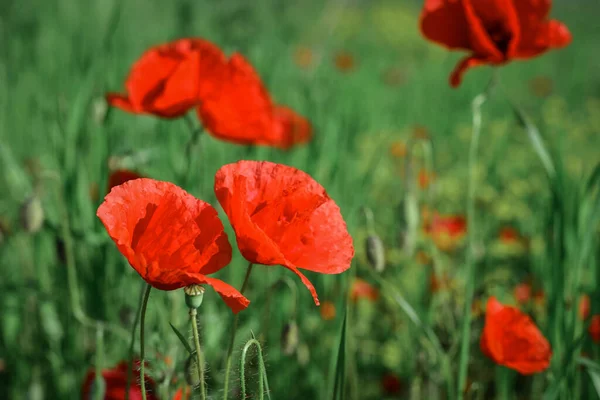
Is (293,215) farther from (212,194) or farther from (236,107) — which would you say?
(212,194)

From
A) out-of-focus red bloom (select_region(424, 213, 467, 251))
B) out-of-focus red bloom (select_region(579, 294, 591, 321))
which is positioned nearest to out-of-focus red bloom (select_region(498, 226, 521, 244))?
out-of-focus red bloom (select_region(424, 213, 467, 251))

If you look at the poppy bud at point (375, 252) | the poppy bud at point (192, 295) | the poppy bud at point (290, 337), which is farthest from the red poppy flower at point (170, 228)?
the poppy bud at point (375, 252)

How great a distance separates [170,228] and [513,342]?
2.34 feet

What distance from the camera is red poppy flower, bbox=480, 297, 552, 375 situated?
1.12m

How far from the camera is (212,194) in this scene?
2.30 metres

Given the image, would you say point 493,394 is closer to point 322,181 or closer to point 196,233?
point 322,181

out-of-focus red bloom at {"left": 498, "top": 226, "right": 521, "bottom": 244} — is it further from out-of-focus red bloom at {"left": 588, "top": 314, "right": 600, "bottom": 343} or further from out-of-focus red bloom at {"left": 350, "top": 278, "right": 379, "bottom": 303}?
out-of-focus red bloom at {"left": 588, "top": 314, "right": 600, "bottom": 343}

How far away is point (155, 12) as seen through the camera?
5.93 metres

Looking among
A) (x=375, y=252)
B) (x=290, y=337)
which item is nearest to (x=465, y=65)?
(x=375, y=252)

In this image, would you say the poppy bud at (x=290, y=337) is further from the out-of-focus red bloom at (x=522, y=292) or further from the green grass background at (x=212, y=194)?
the out-of-focus red bloom at (x=522, y=292)

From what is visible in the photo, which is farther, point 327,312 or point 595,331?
point 327,312

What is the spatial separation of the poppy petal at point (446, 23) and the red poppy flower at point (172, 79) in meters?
0.46

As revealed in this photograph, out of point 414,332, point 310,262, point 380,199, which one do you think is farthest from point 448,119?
point 310,262

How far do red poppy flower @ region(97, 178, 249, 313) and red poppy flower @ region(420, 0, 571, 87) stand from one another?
71cm
